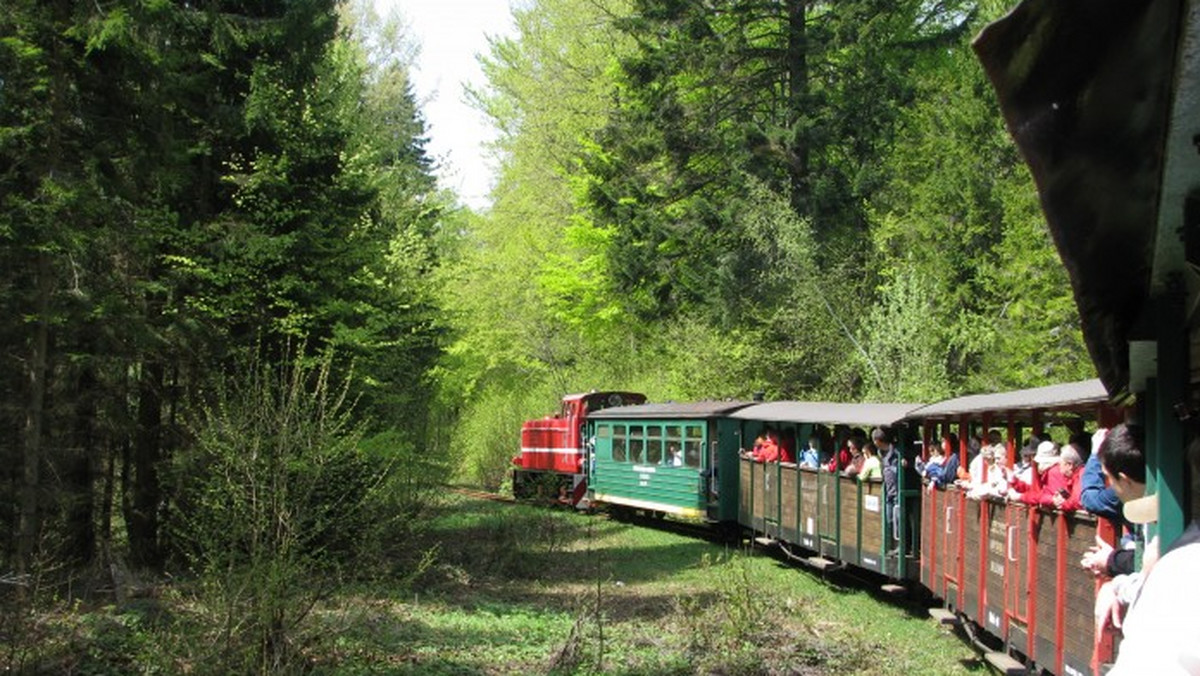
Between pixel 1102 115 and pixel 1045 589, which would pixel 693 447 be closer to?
pixel 1045 589

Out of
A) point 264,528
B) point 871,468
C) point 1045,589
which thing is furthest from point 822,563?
point 264,528

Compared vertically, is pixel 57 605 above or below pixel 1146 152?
below

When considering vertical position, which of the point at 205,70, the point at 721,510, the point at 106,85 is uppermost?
the point at 205,70

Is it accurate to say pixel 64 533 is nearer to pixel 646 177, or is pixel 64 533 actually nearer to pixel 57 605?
pixel 57 605

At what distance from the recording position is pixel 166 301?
1568 cm

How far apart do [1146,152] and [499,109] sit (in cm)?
3927

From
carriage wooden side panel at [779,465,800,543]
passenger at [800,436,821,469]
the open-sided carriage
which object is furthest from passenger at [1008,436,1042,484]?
carriage wooden side panel at [779,465,800,543]

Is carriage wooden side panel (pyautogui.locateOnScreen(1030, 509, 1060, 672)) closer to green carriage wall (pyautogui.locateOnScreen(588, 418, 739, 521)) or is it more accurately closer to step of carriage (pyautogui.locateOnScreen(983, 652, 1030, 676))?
step of carriage (pyautogui.locateOnScreen(983, 652, 1030, 676))

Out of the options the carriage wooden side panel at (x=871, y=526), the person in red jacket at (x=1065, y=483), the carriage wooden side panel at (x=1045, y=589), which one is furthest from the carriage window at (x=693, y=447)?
the person in red jacket at (x=1065, y=483)

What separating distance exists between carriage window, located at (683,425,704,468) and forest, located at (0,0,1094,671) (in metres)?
4.52

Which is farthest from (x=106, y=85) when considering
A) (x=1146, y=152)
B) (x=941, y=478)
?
(x=1146, y=152)

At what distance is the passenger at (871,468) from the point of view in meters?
14.4

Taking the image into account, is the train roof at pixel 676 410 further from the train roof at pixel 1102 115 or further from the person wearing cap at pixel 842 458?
the train roof at pixel 1102 115

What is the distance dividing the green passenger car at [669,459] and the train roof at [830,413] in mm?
1019
